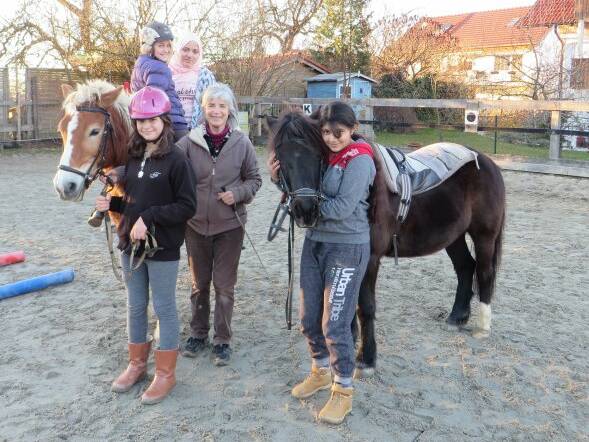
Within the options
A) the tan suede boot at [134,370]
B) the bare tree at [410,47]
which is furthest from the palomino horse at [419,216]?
the bare tree at [410,47]

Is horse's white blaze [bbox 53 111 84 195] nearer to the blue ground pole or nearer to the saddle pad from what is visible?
the saddle pad

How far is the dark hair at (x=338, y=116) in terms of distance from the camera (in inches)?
97.6

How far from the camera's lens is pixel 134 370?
3000mm

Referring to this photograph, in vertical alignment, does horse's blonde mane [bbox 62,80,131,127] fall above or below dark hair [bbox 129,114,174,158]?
above

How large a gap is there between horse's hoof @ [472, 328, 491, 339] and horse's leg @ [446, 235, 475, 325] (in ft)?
0.49

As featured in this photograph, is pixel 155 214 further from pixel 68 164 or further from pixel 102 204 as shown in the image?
pixel 68 164

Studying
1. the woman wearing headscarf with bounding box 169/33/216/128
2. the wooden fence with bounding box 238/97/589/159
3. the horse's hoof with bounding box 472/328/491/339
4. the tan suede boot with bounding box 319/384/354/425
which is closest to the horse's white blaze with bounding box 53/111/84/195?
the woman wearing headscarf with bounding box 169/33/216/128

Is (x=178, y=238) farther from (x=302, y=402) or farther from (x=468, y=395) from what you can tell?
(x=468, y=395)

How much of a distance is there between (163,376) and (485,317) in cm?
220

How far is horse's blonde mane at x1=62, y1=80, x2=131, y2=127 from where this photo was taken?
306cm

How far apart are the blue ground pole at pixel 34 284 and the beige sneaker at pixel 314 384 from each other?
261 centimetres

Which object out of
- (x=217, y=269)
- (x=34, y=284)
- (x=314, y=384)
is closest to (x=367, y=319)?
(x=314, y=384)

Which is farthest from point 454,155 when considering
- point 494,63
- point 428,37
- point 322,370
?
point 494,63

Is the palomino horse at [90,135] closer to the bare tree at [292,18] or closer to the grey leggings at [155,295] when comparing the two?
the grey leggings at [155,295]
